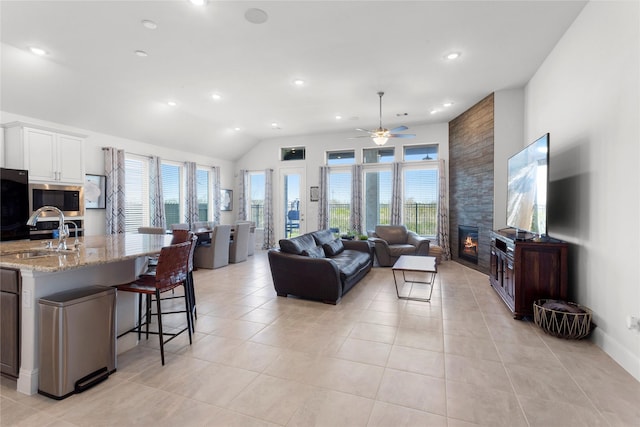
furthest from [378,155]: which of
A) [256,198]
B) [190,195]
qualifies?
[190,195]

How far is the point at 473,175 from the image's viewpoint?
614 centimetres

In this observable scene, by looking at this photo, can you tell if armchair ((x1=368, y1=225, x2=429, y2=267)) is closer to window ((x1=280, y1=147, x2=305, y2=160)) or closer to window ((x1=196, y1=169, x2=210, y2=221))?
window ((x1=280, y1=147, x2=305, y2=160))

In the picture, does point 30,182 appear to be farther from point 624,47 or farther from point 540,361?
point 624,47

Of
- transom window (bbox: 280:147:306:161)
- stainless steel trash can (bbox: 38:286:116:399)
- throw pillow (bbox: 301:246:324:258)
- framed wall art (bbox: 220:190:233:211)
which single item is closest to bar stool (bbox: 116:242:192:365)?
stainless steel trash can (bbox: 38:286:116:399)

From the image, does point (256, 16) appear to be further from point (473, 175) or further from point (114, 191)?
point (473, 175)

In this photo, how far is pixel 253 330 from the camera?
123 inches

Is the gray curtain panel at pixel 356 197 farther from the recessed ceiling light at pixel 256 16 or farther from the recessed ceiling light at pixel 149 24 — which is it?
the recessed ceiling light at pixel 149 24

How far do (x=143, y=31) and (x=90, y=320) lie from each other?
3189mm

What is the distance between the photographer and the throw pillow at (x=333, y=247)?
514 cm

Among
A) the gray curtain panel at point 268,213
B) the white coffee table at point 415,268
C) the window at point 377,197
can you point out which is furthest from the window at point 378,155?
the white coffee table at point 415,268

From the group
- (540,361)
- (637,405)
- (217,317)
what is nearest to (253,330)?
(217,317)

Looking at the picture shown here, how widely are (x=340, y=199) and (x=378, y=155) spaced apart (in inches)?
63.4

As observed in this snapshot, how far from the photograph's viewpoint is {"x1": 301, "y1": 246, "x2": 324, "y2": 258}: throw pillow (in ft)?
14.1

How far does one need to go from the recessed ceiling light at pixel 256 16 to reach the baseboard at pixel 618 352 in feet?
14.8
